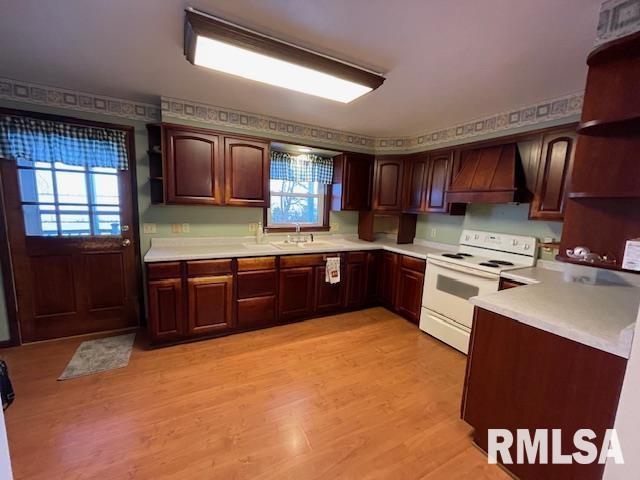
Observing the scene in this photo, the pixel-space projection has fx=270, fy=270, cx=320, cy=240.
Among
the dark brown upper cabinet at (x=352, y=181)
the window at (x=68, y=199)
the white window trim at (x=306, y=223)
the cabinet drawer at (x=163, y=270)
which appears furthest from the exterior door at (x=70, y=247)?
the dark brown upper cabinet at (x=352, y=181)

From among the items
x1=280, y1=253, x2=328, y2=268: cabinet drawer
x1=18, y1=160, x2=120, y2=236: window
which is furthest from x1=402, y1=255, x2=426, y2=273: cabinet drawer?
x1=18, y1=160, x2=120, y2=236: window

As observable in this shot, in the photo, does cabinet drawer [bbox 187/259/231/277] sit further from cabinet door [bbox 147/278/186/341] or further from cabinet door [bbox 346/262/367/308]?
cabinet door [bbox 346/262/367/308]

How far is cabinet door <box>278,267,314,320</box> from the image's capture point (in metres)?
3.03

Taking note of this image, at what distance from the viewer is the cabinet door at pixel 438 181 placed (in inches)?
120

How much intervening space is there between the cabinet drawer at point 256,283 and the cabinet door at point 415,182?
195 cm

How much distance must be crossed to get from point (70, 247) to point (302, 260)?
7.39 feet

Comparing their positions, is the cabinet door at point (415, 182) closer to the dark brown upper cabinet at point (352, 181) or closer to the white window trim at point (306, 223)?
the dark brown upper cabinet at point (352, 181)

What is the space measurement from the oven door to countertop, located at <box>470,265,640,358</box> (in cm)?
38

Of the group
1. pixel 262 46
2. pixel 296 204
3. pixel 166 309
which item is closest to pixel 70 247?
pixel 166 309

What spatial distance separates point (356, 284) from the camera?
11.4 ft

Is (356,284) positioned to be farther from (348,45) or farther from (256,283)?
(348,45)

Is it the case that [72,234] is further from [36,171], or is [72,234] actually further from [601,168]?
[601,168]

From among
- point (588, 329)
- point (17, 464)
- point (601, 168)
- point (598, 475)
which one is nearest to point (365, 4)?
point (601, 168)

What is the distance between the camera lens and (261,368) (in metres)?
2.30
